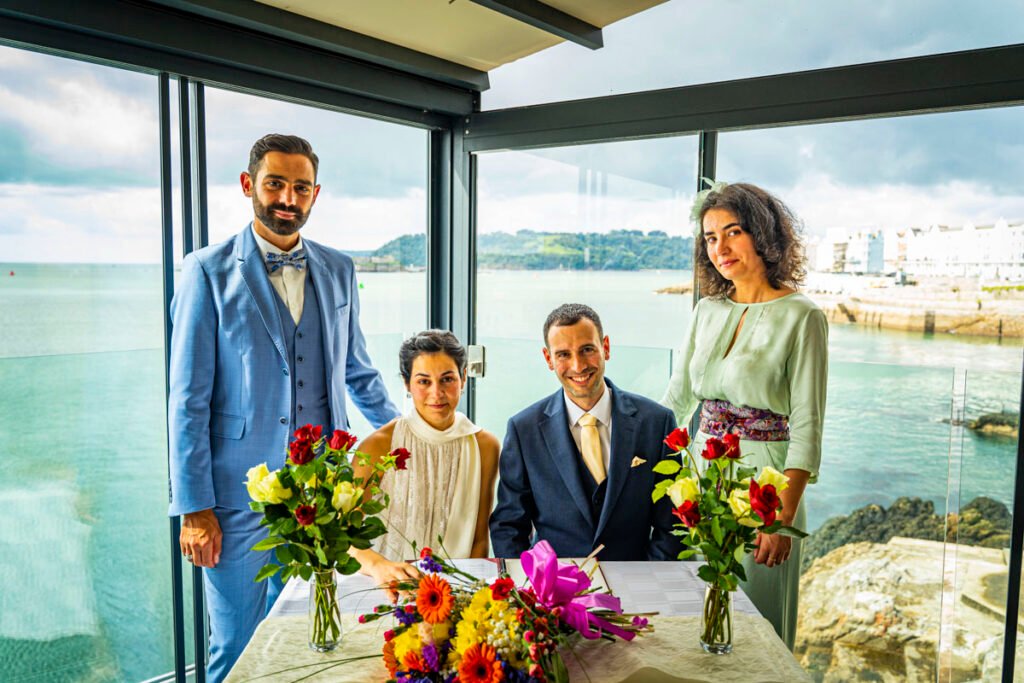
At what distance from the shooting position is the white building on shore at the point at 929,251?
91.0 inches

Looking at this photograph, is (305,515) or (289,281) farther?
(289,281)

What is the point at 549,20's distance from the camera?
2.66 m

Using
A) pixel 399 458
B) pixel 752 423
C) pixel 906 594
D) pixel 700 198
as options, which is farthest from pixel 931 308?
pixel 399 458

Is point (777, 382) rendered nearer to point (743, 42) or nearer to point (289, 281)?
point (743, 42)

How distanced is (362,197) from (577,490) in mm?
1729

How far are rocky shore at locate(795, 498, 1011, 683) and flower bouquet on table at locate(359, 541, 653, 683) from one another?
1.54 metres

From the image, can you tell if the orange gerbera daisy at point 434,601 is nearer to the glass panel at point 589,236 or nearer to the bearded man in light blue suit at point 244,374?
the bearded man in light blue suit at point 244,374

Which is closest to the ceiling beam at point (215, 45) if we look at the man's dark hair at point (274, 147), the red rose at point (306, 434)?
the man's dark hair at point (274, 147)

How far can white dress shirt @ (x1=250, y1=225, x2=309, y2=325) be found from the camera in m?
2.55

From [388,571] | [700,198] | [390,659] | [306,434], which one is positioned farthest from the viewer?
[700,198]

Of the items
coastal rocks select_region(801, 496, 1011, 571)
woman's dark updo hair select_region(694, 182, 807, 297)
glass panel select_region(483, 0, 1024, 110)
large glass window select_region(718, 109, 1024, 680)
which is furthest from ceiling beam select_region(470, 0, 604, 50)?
coastal rocks select_region(801, 496, 1011, 571)

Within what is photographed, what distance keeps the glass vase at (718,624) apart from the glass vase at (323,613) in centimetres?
72

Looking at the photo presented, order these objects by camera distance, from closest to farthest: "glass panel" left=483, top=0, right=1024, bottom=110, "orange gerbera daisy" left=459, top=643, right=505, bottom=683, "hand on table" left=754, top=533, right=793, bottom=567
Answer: "orange gerbera daisy" left=459, top=643, right=505, bottom=683 → "hand on table" left=754, top=533, right=793, bottom=567 → "glass panel" left=483, top=0, right=1024, bottom=110

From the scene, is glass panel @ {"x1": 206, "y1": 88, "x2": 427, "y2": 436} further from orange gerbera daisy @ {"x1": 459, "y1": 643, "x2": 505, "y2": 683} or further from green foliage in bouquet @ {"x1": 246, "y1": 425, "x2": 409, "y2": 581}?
orange gerbera daisy @ {"x1": 459, "y1": 643, "x2": 505, "y2": 683}
